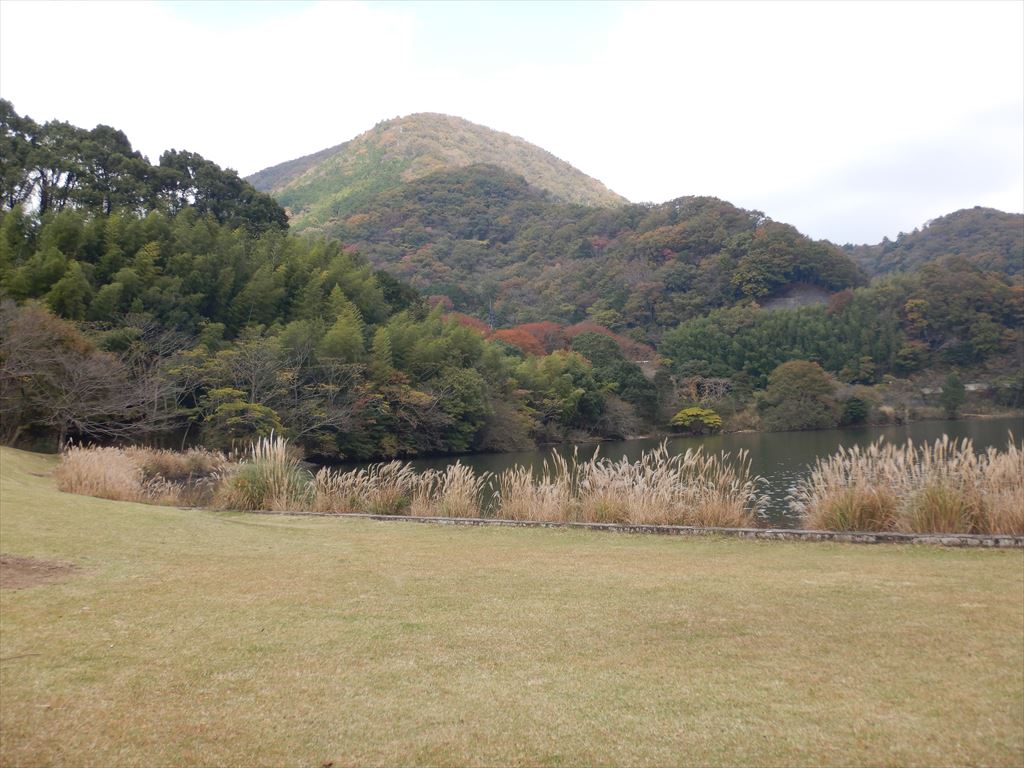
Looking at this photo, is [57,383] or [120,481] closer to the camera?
[120,481]

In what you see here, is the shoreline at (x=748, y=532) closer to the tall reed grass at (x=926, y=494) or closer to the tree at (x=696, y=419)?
the tall reed grass at (x=926, y=494)

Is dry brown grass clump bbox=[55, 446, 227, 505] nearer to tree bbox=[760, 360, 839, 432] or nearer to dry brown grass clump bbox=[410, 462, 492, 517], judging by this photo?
dry brown grass clump bbox=[410, 462, 492, 517]

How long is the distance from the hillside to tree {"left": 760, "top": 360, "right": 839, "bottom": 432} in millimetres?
16519

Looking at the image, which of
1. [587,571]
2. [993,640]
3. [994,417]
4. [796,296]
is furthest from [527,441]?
[796,296]

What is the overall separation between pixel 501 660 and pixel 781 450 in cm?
2771

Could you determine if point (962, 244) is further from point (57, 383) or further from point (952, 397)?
point (57, 383)

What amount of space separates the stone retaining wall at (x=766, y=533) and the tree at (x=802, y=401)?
3914 cm

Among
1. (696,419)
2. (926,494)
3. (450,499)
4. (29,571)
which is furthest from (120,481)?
(696,419)

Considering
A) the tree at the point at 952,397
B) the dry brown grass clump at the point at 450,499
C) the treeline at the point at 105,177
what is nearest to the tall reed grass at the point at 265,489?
the dry brown grass clump at the point at 450,499

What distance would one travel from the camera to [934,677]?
165 inches

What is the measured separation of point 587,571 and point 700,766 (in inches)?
159

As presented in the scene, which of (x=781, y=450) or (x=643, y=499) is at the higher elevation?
(x=781, y=450)

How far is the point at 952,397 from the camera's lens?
154 feet

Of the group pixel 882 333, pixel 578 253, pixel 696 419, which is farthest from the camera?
pixel 578 253
